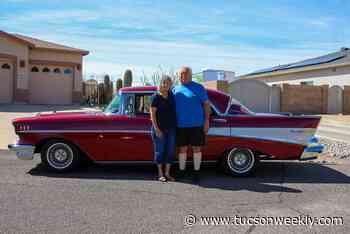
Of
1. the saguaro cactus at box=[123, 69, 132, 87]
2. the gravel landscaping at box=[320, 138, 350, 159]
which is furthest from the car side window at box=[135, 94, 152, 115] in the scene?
the saguaro cactus at box=[123, 69, 132, 87]

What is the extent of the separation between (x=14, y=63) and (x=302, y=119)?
71.4 ft

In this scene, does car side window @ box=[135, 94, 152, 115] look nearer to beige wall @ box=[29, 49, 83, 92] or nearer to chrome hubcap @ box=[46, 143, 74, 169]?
chrome hubcap @ box=[46, 143, 74, 169]

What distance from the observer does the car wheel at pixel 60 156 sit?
7.23m

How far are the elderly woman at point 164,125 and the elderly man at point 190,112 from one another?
0.11 m

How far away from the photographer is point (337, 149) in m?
10.6

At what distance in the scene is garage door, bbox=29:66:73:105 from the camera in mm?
26891

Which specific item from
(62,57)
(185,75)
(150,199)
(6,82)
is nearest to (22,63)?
(6,82)

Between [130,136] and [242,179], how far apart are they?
199 cm

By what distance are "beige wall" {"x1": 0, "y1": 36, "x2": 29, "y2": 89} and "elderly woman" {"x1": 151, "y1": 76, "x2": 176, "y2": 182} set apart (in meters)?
20.7

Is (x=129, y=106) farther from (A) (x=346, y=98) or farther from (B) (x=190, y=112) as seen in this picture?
(A) (x=346, y=98)

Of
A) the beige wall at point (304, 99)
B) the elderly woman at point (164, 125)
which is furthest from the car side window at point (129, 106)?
the beige wall at point (304, 99)

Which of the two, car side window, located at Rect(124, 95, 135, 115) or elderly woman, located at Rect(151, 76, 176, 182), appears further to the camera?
car side window, located at Rect(124, 95, 135, 115)

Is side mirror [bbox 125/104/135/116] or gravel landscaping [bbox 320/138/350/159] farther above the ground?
side mirror [bbox 125/104/135/116]

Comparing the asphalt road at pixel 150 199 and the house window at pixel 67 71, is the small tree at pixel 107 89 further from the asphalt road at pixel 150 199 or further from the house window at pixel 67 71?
the asphalt road at pixel 150 199
